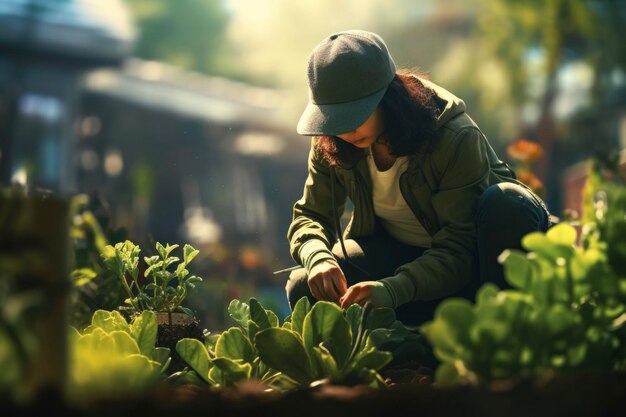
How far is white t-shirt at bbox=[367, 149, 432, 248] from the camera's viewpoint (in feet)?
7.57

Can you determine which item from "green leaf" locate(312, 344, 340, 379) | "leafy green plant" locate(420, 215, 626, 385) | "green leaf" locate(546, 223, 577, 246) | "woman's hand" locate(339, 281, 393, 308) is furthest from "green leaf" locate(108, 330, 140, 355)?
"green leaf" locate(546, 223, 577, 246)

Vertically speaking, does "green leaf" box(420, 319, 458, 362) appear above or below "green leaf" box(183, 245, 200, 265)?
below

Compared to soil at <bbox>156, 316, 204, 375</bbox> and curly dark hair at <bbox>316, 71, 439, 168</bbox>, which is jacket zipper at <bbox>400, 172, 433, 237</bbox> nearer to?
curly dark hair at <bbox>316, 71, 439, 168</bbox>

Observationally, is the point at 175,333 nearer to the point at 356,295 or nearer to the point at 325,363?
the point at 356,295

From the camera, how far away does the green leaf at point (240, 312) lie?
210 cm

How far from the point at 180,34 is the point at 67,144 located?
705 inches

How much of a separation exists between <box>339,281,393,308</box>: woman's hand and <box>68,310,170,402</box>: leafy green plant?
0.38 m

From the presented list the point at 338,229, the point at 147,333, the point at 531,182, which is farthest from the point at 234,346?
the point at 531,182

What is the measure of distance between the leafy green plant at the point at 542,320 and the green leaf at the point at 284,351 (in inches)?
19.3

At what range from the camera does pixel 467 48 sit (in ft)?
65.3

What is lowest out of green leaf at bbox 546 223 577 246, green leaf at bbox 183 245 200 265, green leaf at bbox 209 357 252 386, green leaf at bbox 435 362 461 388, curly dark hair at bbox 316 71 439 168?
green leaf at bbox 209 357 252 386

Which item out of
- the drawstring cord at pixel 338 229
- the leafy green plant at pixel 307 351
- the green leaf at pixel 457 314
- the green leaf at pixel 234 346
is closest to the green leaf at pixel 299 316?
the leafy green plant at pixel 307 351

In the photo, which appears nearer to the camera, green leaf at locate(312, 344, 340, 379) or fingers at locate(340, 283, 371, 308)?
green leaf at locate(312, 344, 340, 379)

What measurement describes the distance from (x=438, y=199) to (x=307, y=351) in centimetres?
53
